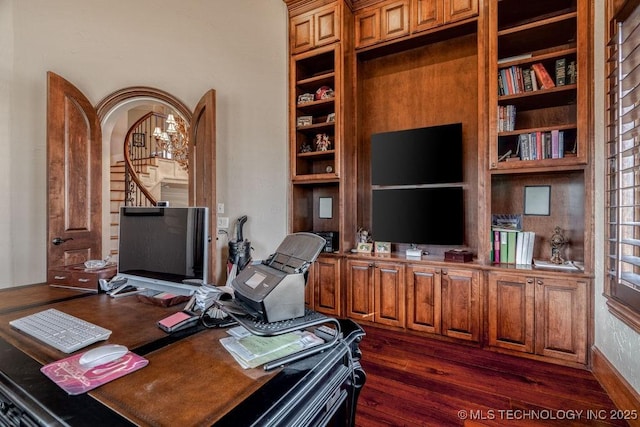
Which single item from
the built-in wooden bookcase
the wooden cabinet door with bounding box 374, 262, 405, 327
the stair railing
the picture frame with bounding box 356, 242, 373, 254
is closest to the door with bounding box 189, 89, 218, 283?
the picture frame with bounding box 356, 242, 373, 254

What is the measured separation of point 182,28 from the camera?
3.10m

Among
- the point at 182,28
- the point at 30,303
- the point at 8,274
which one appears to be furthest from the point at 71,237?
the point at 182,28

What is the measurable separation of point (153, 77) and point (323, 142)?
1792 millimetres

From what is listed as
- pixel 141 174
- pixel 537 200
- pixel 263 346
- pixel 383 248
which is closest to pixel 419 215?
pixel 383 248

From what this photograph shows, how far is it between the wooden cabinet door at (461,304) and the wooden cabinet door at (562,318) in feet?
A: 1.40

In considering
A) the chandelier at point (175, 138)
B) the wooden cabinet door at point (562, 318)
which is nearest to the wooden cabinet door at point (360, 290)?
the wooden cabinet door at point (562, 318)

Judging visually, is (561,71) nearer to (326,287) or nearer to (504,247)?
(504,247)

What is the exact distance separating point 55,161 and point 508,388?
3673mm

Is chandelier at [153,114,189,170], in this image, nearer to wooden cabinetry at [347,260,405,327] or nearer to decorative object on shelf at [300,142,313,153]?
decorative object on shelf at [300,142,313,153]

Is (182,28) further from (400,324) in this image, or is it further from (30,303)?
(400,324)

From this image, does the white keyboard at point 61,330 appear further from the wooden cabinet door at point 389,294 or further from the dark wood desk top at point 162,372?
the wooden cabinet door at point 389,294

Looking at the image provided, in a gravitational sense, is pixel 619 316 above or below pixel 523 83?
below

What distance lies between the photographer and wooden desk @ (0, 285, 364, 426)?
683 millimetres

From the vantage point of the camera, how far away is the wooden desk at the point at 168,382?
2.24 feet
